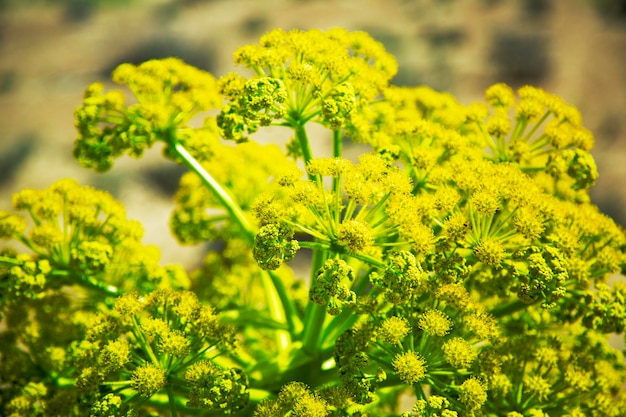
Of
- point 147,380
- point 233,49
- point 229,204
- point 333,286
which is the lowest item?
point 147,380

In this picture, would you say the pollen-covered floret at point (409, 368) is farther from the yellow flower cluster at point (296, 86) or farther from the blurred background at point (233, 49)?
the blurred background at point (233, 49)

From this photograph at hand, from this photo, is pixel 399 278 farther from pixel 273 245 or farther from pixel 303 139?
pixel 303 139

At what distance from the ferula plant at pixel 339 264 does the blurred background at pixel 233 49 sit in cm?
79

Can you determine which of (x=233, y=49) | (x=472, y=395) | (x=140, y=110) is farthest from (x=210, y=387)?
(x=233, y=49)

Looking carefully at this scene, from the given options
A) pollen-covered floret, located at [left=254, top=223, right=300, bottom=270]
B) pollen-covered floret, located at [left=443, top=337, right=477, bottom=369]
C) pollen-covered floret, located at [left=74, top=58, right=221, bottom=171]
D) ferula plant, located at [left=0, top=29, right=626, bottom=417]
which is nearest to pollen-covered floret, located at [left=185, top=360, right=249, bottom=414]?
ferula plant, located at [left=0, top=29, right=626, bottom=417]

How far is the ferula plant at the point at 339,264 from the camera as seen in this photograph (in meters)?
0.69

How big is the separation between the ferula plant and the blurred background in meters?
0.79

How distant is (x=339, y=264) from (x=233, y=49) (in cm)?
152

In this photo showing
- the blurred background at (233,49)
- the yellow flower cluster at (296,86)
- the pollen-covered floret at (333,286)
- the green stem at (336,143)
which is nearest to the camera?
the pollen-covered floret at (333,286)

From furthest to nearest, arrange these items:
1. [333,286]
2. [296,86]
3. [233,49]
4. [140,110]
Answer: [233,49] → [140,110] → [296,86] → [333,286]

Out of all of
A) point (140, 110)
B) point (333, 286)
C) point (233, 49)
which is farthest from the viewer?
point (233, 49)

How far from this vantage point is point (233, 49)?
203 cm

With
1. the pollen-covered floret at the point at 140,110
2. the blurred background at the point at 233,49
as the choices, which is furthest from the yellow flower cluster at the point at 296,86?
the blurred background at the point at 233,49

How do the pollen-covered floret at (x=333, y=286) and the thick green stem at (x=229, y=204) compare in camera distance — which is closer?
the pollen-covered floret at (x=333, y=286)
